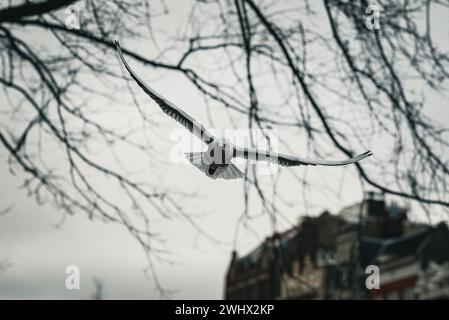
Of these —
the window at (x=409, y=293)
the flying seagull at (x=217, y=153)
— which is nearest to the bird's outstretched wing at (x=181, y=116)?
the flying seagull at (x=217, y=153)

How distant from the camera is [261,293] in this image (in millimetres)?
7762

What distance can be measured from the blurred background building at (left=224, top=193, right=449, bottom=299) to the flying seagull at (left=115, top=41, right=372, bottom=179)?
5.07ft

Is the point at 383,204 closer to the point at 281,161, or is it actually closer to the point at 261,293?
the point at 261,293

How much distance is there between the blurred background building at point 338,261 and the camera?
7219 mm

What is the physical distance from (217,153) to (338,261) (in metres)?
3.07

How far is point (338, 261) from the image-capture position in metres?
7.68

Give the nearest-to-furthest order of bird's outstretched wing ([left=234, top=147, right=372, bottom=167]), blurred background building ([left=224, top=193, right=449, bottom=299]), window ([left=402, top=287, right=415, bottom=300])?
bird's outstretched wing ([left=234, top=147, right=372, bottom=167]), blurred background building ([left=224, top=193, right=449, bottom=299]), window ([left=402, top=287, right=415, bottom=300])

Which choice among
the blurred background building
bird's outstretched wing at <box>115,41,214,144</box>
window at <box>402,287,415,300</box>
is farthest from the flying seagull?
window at <box>402,287,415,300</box>

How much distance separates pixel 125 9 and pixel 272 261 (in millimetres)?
3375

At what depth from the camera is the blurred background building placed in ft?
23.7

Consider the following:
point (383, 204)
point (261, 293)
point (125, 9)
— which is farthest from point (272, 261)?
point (125, 9)

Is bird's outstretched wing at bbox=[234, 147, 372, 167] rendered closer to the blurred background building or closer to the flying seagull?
the flying seagull
